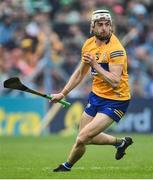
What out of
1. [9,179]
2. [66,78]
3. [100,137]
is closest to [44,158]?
[100,137]

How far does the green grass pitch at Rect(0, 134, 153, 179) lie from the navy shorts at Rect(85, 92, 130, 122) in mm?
881

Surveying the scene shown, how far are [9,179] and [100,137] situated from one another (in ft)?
7.01

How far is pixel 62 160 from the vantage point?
15.2 m

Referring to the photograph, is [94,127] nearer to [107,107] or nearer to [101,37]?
[107,107]

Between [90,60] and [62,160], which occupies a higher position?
[90,60]

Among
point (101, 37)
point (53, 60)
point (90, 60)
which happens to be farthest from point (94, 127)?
point (53, 60)

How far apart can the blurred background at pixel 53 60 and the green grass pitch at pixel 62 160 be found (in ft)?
4.03

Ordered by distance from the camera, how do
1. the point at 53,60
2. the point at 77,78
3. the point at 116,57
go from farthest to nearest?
1. the point at 53,60
2. the point at 77,78
3. the point at 116,57

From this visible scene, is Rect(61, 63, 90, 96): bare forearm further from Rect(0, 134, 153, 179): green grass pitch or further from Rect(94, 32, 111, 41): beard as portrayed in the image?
Rect(0, 134, 153, 179): green grass pitch

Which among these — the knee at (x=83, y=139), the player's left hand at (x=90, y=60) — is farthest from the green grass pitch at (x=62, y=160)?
the player's left hand at (x=90, y=60)

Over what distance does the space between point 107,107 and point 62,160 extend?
3608mm

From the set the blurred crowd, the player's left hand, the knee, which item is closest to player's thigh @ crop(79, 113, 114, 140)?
the knee

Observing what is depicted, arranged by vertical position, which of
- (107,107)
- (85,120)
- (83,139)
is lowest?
(83,139)

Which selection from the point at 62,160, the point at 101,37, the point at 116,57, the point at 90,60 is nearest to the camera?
the point at 90,60
